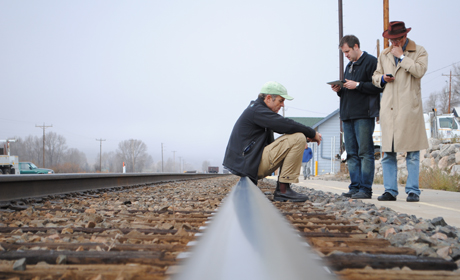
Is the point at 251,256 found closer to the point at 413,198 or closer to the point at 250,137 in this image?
the point at 250,137

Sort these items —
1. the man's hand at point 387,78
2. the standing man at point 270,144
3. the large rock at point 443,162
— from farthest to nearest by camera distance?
the large rock at point 443,162
the man's hand at point 387,78
the standing man at point 270,144


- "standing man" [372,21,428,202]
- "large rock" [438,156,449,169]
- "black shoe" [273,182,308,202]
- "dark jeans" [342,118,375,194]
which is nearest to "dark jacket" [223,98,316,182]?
"black shoe" [273,182,308,202]

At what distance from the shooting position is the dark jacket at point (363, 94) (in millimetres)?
4723

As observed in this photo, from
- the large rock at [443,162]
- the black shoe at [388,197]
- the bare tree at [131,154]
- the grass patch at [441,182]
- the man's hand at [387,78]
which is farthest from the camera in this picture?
the bare tree at [131,154]

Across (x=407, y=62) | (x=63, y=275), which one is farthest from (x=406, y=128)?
(x=63, y=275)

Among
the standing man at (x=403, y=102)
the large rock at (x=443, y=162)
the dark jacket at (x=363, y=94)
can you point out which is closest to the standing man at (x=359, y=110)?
the dark jacket at (x=363, y=94)

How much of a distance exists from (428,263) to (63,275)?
4.79ft

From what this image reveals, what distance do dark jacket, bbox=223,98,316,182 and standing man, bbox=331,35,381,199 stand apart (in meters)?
1.03

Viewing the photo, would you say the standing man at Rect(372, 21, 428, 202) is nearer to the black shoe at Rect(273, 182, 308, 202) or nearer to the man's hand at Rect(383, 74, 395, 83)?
the man's hand at Rect(383, 74, 395, 83)

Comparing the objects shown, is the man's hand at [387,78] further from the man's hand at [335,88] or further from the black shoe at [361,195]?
the black shoe at [361,195]

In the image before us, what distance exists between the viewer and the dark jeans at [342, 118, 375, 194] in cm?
475

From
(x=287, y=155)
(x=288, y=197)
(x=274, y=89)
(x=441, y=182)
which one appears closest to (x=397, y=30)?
(x=274, y=89)

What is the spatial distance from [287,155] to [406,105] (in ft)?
5.43

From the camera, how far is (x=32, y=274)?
1353 mm
